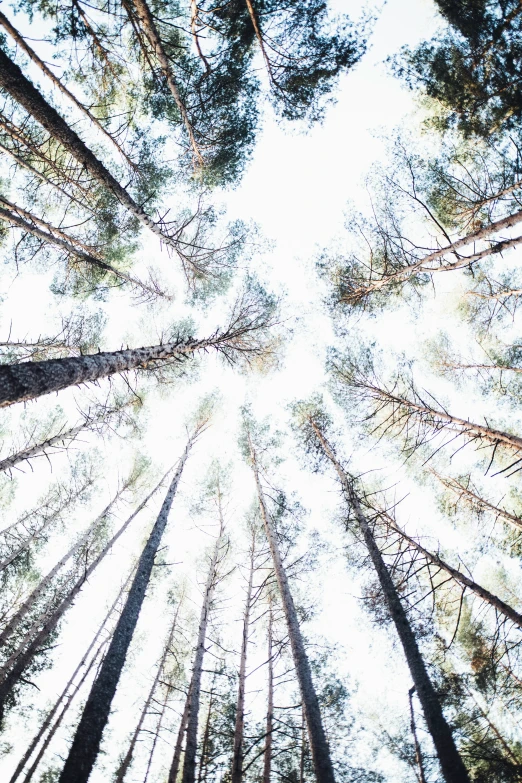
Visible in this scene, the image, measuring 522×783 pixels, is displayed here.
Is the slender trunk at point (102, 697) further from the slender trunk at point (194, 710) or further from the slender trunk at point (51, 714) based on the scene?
the slender trunk at point (51, 714)

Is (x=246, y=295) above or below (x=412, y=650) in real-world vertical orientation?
above

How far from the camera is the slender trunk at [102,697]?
3389 mm

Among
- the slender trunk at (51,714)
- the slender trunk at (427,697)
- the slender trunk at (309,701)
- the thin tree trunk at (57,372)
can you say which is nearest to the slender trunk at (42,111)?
the thin tree trunk at (57,372)

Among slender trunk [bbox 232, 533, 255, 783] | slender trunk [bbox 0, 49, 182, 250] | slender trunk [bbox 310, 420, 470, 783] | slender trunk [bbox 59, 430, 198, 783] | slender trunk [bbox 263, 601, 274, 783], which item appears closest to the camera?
slender trunk [bbox 59, 430, 198, 783]

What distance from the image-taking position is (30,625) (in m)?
10.1

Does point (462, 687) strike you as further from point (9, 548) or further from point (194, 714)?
point (9, 548)

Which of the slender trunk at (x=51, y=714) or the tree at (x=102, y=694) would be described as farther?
the slender trunk at (x=51, y=714)

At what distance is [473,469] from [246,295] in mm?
8689

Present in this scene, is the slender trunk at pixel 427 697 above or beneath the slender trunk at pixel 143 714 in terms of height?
beneath

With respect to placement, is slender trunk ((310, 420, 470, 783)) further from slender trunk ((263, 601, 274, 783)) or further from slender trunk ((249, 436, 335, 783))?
slender trunk ((263, 601, 274, 783))

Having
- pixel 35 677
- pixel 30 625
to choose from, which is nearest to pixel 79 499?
pixel 30 625

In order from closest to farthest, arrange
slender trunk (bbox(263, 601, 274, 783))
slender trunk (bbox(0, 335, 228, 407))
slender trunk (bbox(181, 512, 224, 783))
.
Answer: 1. slender trunk (bbox(0, 335, 228, 407))
2. slender trunk (bbox(181, 512, 224, 783))
3. slender trunk (bbox(263, 601, 274, 783))

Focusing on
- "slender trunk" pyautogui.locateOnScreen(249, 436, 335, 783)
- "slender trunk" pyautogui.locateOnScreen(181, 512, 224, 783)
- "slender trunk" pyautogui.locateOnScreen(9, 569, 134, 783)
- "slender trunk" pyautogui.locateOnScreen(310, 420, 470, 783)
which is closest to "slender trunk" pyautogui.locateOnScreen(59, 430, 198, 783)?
"slender trunk" pyautogui.locateOnScreen(181, 512, 224, 783)

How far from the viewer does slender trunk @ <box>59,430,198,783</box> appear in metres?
3.39
